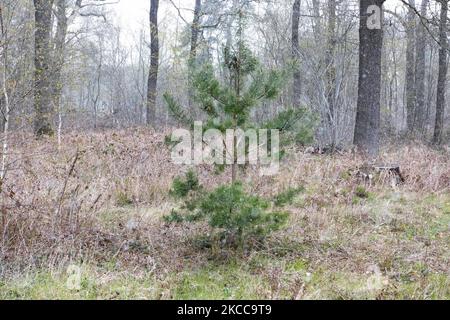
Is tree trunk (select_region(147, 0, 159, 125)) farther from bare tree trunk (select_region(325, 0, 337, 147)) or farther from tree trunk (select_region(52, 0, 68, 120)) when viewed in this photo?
bare tree trunk (select_region(325, 0, 337, 147))

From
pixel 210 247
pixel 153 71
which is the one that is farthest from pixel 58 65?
Answer: pixel 153 71

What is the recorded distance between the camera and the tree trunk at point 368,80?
761 centimetres

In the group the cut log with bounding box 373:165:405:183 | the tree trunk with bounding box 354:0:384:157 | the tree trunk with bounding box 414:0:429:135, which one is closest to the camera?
the cut log with bounding box 373:165:405:183

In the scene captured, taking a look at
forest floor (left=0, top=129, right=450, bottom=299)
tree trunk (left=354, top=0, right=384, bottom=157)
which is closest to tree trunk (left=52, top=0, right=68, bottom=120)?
forest floor (left=0, top=129, right=450, bottom=299)

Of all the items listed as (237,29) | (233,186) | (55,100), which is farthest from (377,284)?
(55,100)

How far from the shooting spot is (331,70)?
874 cm

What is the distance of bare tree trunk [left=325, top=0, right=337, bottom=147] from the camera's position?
28.2 ft

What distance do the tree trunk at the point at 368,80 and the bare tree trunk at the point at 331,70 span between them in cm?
68

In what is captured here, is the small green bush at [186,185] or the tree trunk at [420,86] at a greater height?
the tree trunk at [420,86]

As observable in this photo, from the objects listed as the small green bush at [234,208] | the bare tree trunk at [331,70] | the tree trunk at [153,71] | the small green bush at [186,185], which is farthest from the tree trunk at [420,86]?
the small green bush at [186,185]

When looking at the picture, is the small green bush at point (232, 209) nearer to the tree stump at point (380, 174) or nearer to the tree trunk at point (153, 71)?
the tree stump at point (380, 174)

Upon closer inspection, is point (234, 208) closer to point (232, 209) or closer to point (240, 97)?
point (232, 209)

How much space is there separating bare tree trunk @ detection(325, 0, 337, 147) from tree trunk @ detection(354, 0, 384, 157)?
0.68 meters

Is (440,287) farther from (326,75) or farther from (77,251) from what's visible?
(326,75)
